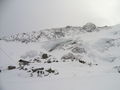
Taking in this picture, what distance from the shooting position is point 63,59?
321 centimetres

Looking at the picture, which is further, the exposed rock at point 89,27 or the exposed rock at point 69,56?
the exposed rock at point 89,27

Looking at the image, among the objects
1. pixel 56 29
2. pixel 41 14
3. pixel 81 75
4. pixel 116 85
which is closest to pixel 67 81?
pixel 81 75

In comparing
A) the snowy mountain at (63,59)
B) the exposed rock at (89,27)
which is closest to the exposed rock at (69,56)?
the snowy mountain at (63,59)

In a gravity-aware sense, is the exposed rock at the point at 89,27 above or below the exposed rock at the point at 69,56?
above

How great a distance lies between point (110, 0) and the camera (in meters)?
3.53

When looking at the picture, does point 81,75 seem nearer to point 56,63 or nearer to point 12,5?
point 56,63

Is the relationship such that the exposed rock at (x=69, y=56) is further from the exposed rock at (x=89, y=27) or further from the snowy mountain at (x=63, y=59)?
the exposed rock at (x=89, y=27)

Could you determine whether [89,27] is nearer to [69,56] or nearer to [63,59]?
[69,56]

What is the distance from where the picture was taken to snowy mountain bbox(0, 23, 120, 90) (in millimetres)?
2867

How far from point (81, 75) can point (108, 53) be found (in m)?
0.64

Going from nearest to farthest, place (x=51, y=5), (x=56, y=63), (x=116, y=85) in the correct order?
(x=116, y=85)
(x=56, y=63)
(x=51, y=5)

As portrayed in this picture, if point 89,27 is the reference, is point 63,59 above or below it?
below

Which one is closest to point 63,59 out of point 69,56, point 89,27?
point 69,56

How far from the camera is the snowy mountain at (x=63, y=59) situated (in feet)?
9.41
